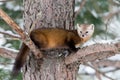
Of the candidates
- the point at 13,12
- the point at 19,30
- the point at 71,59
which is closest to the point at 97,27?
the point at 13,12

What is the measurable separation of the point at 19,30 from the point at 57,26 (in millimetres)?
775

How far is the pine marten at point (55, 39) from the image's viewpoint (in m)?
2.90

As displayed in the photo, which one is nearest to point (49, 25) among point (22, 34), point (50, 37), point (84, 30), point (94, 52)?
point (50, 37)

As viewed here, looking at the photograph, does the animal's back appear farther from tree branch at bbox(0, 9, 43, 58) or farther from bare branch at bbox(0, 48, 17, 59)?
bare branch at bbox(0, 48, 17, 59)

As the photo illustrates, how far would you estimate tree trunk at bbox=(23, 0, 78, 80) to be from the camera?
3.08m

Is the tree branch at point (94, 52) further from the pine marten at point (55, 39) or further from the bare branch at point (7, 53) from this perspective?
the bare branch at point (7, 53)

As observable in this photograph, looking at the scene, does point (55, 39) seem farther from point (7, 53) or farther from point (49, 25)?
point (7, 53)

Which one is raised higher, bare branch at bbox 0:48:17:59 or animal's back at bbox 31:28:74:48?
animal's back at bbox 31:28:74:48

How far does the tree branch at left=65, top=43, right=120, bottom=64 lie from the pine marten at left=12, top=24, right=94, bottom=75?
0.62 ft

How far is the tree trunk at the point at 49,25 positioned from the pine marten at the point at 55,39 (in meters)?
0.08

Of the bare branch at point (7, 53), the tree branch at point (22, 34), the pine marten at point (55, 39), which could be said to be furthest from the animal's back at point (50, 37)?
the bare branch at point (7, 53)

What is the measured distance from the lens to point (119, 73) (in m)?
6.78

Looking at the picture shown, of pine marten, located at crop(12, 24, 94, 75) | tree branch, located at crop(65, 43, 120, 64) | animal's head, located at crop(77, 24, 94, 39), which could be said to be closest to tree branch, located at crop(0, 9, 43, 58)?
pine marten, located at crop(12, 24, 94, 75)

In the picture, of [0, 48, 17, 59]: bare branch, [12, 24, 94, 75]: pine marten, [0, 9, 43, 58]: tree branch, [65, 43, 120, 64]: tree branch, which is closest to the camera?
[0, 9, 43, 58]: tree branch
